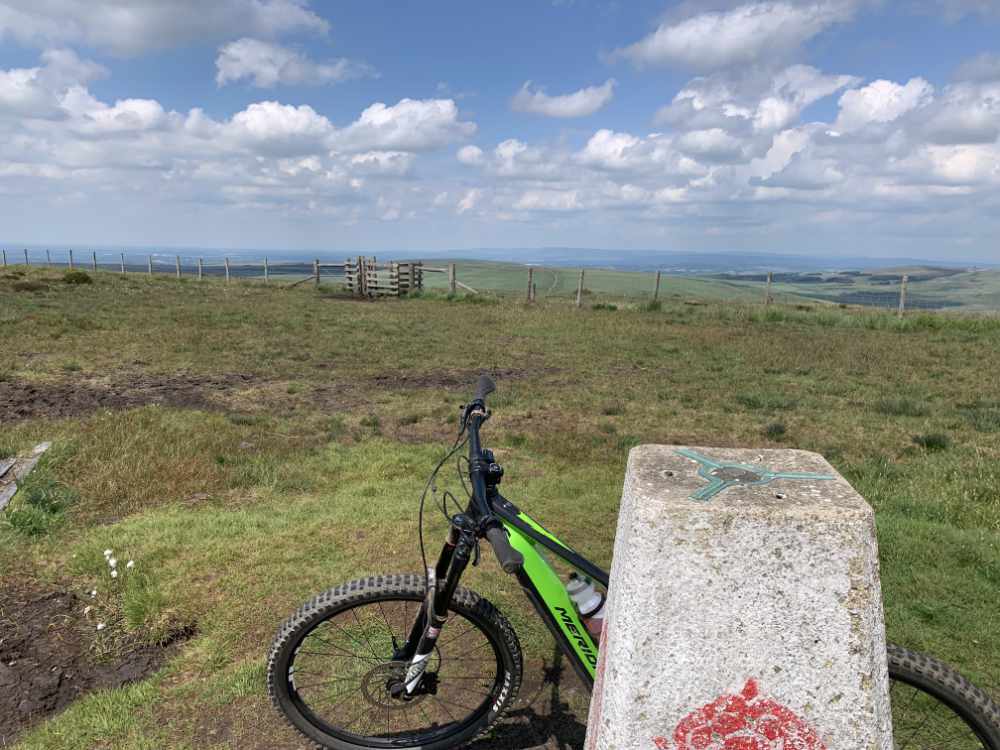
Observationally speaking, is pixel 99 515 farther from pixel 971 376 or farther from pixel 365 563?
pixel 971 376

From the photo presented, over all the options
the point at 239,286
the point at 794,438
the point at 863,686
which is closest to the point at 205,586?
the point at 863,686

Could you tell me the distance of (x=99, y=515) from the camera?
5559 millimetres

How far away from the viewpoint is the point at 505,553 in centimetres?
213

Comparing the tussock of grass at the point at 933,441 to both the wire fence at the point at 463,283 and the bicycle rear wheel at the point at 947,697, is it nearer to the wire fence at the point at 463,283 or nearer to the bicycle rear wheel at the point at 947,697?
the bicycle rear wheel at the point at 947,697

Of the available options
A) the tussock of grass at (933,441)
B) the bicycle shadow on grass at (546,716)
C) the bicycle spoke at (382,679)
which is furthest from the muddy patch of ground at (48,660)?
the tussock of grass at (933,441)

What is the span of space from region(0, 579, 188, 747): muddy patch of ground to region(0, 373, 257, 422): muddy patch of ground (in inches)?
206

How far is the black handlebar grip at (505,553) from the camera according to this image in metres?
2.10

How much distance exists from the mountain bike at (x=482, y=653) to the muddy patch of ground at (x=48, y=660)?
117 cm

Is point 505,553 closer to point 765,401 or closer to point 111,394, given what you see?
point 765,401

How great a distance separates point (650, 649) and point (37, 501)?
586cm

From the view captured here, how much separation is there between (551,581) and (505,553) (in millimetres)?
567

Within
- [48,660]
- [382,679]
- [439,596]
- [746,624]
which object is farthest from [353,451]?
[746,624]

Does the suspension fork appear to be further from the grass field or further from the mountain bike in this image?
the grass field

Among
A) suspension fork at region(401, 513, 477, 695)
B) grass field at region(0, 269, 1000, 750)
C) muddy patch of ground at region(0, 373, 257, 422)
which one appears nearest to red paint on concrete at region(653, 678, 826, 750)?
suspension fork at region(401, 513, 477, 695)
